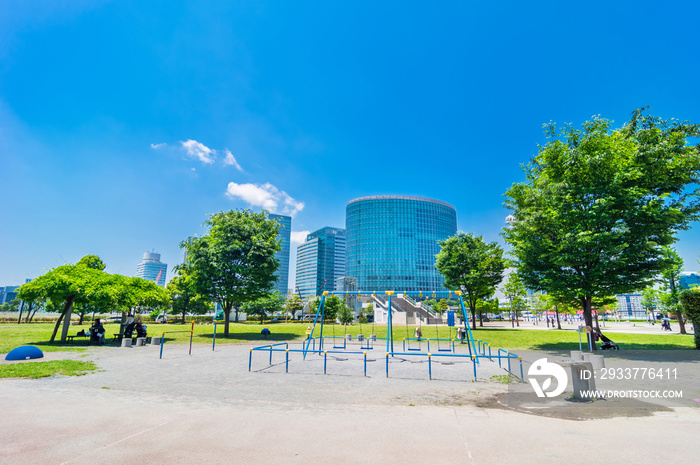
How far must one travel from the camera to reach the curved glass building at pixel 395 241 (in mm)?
147625

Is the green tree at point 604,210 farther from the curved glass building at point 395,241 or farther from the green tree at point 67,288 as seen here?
the curved glass building at point 395,241

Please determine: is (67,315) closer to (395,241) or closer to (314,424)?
(314,424)

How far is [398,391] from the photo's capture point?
10.9 meters

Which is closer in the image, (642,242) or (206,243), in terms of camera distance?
(642,242)

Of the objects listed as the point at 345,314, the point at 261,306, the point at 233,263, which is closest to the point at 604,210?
the point at 233,263

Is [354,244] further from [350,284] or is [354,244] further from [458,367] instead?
[458,367]

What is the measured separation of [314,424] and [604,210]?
20.8m

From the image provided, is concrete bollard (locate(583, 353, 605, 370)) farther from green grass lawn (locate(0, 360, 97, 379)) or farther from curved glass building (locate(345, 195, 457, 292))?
curved glass building (locate(345, 195, 457, 292))

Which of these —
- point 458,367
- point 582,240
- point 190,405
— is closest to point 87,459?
point 190,405

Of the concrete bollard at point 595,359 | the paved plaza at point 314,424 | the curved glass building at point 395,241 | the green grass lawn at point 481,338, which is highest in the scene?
the curved glass building at point 395,241

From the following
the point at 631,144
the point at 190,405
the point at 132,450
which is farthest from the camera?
the point at 631,144

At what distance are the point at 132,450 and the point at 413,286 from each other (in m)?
146

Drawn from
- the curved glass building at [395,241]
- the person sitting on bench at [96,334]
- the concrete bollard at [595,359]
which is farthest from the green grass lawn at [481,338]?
the curved glass building at [395,241]

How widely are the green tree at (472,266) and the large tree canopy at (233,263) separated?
23.5 meters
